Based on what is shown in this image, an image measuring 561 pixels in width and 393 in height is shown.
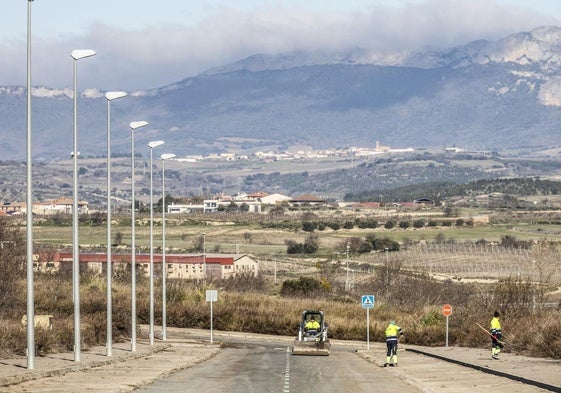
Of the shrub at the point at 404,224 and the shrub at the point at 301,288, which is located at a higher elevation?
the shrub at the point at 404,224

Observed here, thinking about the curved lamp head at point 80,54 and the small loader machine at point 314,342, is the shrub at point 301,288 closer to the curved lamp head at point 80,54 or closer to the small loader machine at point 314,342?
the small loader machine at point 314,342

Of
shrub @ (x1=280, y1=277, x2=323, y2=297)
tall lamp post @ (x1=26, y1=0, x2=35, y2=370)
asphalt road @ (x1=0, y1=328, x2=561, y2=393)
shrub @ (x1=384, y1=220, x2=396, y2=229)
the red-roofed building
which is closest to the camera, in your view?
asphalt road @ (x1=0, y1=328, x2=561, y2=393)

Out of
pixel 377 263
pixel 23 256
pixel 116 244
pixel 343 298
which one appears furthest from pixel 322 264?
pixel 23 256

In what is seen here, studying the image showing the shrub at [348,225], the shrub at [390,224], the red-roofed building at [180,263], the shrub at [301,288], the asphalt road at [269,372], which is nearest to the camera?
the asphalt road at [269,372]

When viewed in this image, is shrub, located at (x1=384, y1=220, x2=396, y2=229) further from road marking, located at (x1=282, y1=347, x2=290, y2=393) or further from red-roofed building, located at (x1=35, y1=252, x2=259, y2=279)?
road marking, located at (x1=282, y1=347, x2=290, y2=393)

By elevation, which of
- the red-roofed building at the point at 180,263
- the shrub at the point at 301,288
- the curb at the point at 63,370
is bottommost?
the curb at the point at 63,370

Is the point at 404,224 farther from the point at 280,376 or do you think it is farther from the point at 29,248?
the point at 29,248

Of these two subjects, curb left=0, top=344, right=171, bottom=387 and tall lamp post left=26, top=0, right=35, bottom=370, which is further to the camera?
tall lamp post left=26, top=0, right=35, bottom=370

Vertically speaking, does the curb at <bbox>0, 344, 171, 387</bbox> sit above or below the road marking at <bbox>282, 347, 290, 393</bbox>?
above

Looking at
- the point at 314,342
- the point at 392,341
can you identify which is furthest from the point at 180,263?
the point at 392,341

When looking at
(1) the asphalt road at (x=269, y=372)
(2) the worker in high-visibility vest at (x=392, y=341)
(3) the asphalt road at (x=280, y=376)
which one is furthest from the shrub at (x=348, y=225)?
(2) the worker in high-visibility vest at (x=392, y=341)

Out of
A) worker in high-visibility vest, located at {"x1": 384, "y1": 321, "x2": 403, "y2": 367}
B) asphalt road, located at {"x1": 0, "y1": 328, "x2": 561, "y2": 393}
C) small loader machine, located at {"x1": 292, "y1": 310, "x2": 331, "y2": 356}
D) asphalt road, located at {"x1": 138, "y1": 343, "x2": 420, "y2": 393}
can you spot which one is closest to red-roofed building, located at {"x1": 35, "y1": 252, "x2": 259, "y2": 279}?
small loader machine, located at {"x1": 292, "y1": 310, "x2": 331, "y2": 356}

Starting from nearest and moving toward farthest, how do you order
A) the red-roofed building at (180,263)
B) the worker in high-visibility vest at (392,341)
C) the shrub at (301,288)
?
1. the worker in high-visibility vest at (392,341)
2. the shrub at (301,288)
3. the red-roofed building at (180,263)

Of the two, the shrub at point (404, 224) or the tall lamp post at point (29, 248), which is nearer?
the tall lamp post at point (29, 248)
